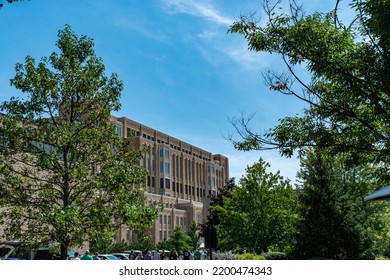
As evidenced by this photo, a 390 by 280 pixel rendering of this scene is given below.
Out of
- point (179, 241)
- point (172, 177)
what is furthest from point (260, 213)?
point (172, 177)

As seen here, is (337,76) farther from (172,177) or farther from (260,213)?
(172,177)

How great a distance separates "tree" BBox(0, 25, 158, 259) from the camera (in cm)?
1619

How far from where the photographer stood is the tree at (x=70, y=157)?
53.1 feet

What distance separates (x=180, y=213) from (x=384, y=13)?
7526 cm

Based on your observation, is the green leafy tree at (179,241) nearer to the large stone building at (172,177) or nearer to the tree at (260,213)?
the large stone building at (172,177)

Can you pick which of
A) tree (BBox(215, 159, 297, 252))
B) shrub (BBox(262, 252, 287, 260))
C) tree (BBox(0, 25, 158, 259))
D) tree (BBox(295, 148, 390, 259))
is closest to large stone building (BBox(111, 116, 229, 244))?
tree (BBox(215, 159, 297, 252))

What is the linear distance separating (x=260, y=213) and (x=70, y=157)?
66.6 ft

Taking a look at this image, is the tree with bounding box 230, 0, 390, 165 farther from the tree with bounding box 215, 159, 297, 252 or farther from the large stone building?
the large stone building

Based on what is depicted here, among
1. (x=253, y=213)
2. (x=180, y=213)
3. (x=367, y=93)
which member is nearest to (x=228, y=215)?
(x=253, y=213)

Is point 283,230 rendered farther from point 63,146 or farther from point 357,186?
point 63,146

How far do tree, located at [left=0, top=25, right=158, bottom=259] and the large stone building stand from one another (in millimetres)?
52459

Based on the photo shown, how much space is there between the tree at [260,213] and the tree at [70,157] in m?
18.2

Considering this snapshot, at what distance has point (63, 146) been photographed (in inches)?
651

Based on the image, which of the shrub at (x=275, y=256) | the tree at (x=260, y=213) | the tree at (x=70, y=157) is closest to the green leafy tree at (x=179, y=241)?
the tree at (x=260, y=213)
